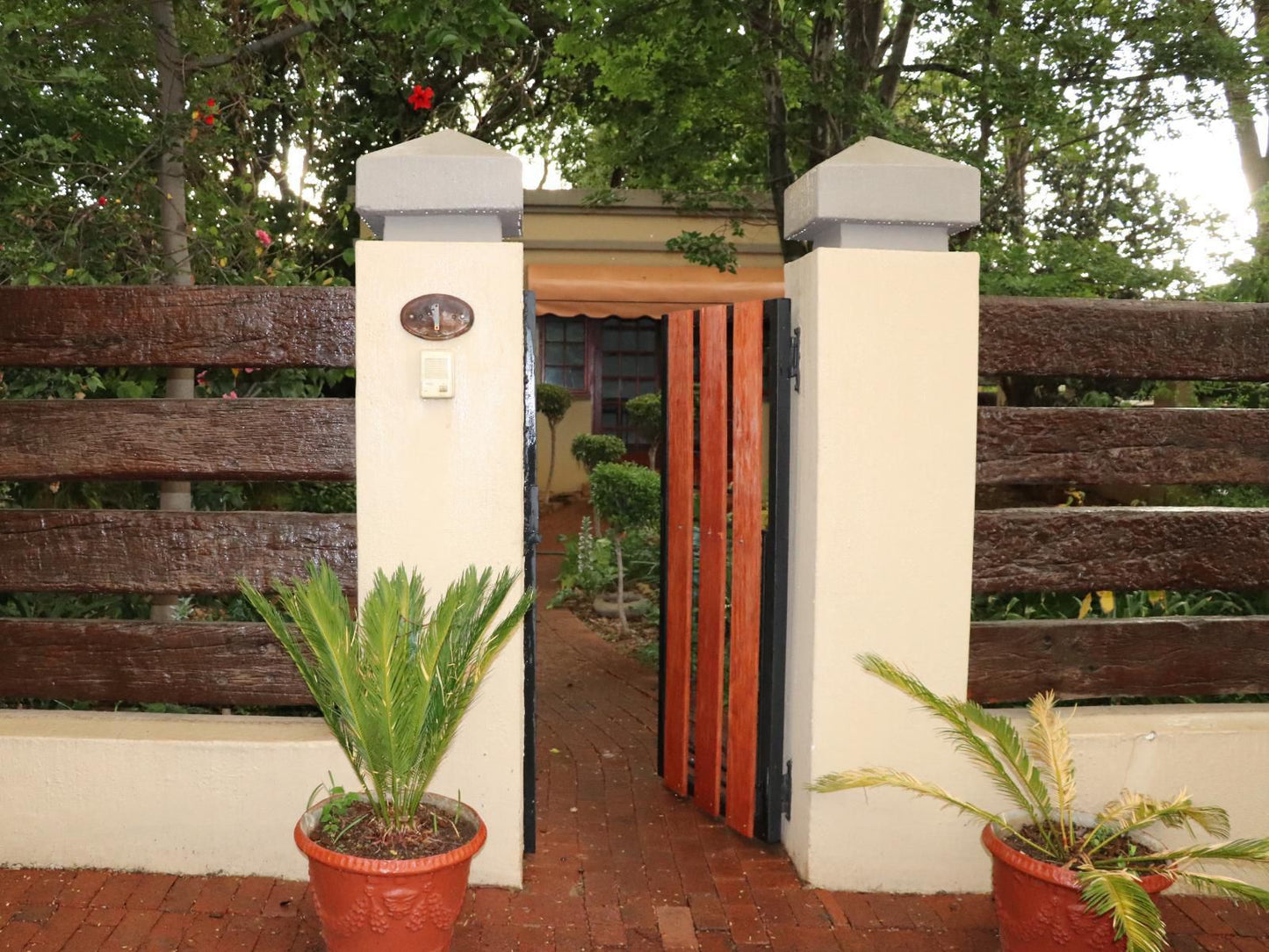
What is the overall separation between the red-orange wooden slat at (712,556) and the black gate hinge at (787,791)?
0.30m

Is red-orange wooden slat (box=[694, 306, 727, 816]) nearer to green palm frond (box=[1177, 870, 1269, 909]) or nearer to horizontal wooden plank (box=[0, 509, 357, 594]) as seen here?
horizontal wooden plank (box=[0, 509, 357, 594])

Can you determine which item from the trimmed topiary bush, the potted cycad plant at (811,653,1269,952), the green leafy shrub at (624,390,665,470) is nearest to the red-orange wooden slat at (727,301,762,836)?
the potted cycad plant at (811,653,1269,952)

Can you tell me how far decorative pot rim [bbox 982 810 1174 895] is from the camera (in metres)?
2.60

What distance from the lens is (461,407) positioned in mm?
3168

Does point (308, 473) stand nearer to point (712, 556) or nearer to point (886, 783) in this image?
point (712, 556)

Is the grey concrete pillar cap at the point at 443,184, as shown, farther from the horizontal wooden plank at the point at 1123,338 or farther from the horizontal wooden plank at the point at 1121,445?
the horizontal wooden plank at the point at 1121,445

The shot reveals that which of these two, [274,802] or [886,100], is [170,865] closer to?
[274,802]

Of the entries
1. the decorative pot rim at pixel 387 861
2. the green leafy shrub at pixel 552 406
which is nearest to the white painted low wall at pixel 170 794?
the decorative pot rim at pixel 387 861

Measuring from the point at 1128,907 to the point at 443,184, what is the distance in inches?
103

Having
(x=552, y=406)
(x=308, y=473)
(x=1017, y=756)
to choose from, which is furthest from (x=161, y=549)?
(x=552, y=406)

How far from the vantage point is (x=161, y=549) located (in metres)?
3.34

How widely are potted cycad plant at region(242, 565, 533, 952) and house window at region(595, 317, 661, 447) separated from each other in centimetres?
1057

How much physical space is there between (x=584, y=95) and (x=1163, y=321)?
9.16 m

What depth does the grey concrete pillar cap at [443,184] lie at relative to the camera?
3098mm
